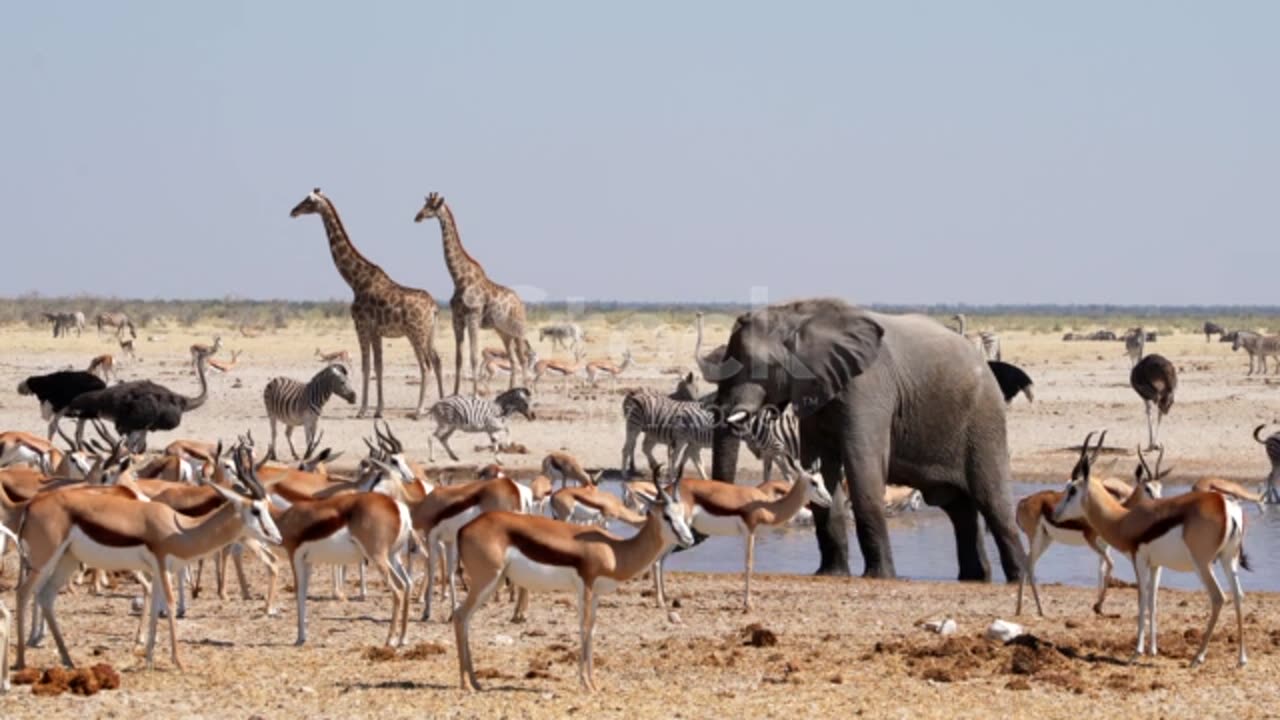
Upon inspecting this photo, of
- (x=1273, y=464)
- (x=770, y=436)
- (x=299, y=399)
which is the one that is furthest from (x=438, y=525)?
(x=299, y=399)

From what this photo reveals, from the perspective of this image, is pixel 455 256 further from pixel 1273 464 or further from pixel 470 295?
pixel 1273 464

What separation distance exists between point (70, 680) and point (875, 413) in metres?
7.99

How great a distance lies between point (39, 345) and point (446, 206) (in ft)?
70.5

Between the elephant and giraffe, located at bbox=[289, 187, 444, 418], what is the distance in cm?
1364

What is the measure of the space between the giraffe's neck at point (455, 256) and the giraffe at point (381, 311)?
89 centimetres

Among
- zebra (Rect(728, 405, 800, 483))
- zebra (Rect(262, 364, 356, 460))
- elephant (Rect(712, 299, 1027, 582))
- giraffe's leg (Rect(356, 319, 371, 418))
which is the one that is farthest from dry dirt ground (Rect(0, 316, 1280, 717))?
giraffe's leg (Rect(356, 319, 371, 418))

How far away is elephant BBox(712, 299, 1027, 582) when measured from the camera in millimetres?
16172

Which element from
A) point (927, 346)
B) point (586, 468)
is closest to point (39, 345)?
point (586, 468)

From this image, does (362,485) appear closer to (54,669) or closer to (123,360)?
(54,669)

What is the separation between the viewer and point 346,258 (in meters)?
31.5

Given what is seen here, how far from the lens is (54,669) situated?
10.1 m

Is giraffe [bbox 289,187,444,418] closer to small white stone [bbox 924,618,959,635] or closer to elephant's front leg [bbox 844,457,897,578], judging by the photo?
elephant's front leg [bbox 844,457,897,578]

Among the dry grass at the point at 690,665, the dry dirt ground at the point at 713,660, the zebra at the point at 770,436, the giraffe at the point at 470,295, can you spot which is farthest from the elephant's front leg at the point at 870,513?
the giraffe at the point at 470,295

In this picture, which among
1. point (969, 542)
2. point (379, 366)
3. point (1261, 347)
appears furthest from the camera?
point (1261, 347)
